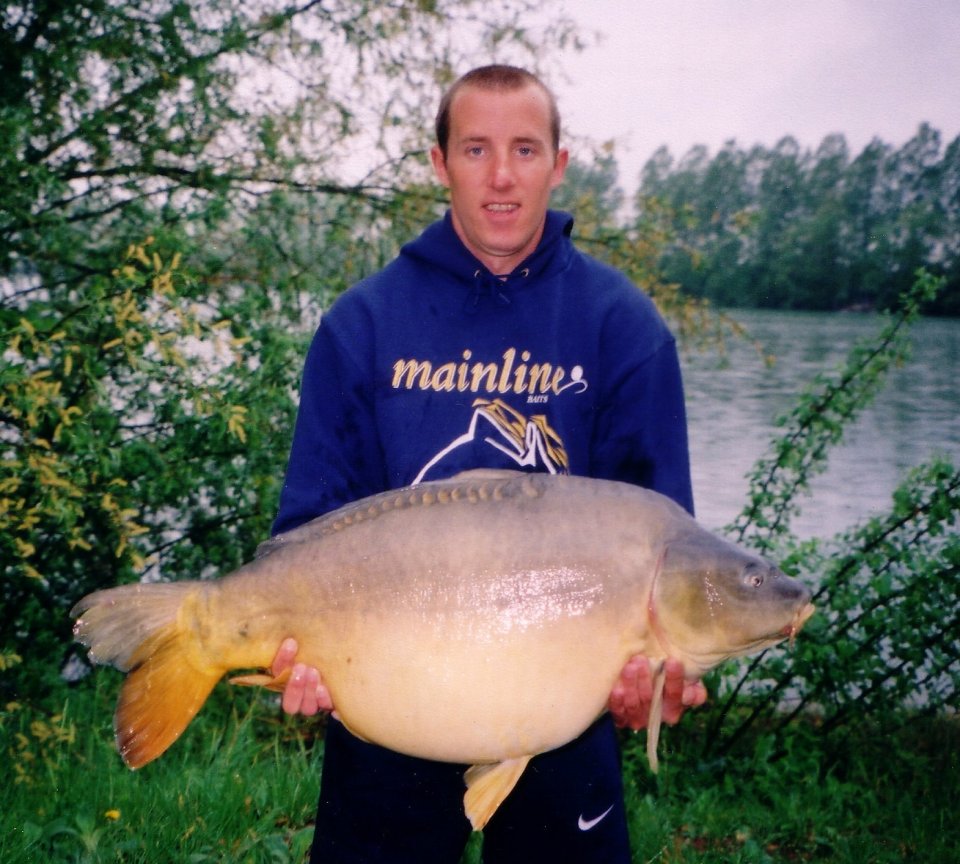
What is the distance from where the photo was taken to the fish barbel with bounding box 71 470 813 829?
168 centimetres

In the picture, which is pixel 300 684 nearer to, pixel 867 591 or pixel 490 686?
pixel 490 686

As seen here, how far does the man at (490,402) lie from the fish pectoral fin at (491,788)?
20 cm

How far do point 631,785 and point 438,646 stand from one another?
2470 millimetres

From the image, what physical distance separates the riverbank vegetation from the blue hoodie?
44.2 inches

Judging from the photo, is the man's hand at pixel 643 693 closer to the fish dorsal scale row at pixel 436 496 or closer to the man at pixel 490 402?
the man at pixel 490 402

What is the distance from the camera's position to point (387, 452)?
201 centimetres

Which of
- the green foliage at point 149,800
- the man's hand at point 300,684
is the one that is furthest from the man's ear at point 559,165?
the green foliage at point 149,800

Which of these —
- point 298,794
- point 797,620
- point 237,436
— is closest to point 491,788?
point 797,620

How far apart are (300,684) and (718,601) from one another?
815mm

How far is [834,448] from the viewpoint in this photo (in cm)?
1101

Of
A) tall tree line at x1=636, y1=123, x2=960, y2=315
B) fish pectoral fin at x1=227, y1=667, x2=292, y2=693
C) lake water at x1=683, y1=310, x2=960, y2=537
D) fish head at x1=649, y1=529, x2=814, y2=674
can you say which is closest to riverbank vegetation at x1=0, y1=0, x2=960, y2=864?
lake water at x1=683, y1=310, x2=960, y2=537

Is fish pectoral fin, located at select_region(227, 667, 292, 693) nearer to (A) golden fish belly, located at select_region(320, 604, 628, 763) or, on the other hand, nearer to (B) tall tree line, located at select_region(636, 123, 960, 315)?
(A) golden fish belly, located at select_region(320, 604, 628, 763)

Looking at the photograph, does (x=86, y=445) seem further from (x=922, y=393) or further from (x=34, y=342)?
(x=922, y=393)

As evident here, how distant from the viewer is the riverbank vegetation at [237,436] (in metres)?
3.02
